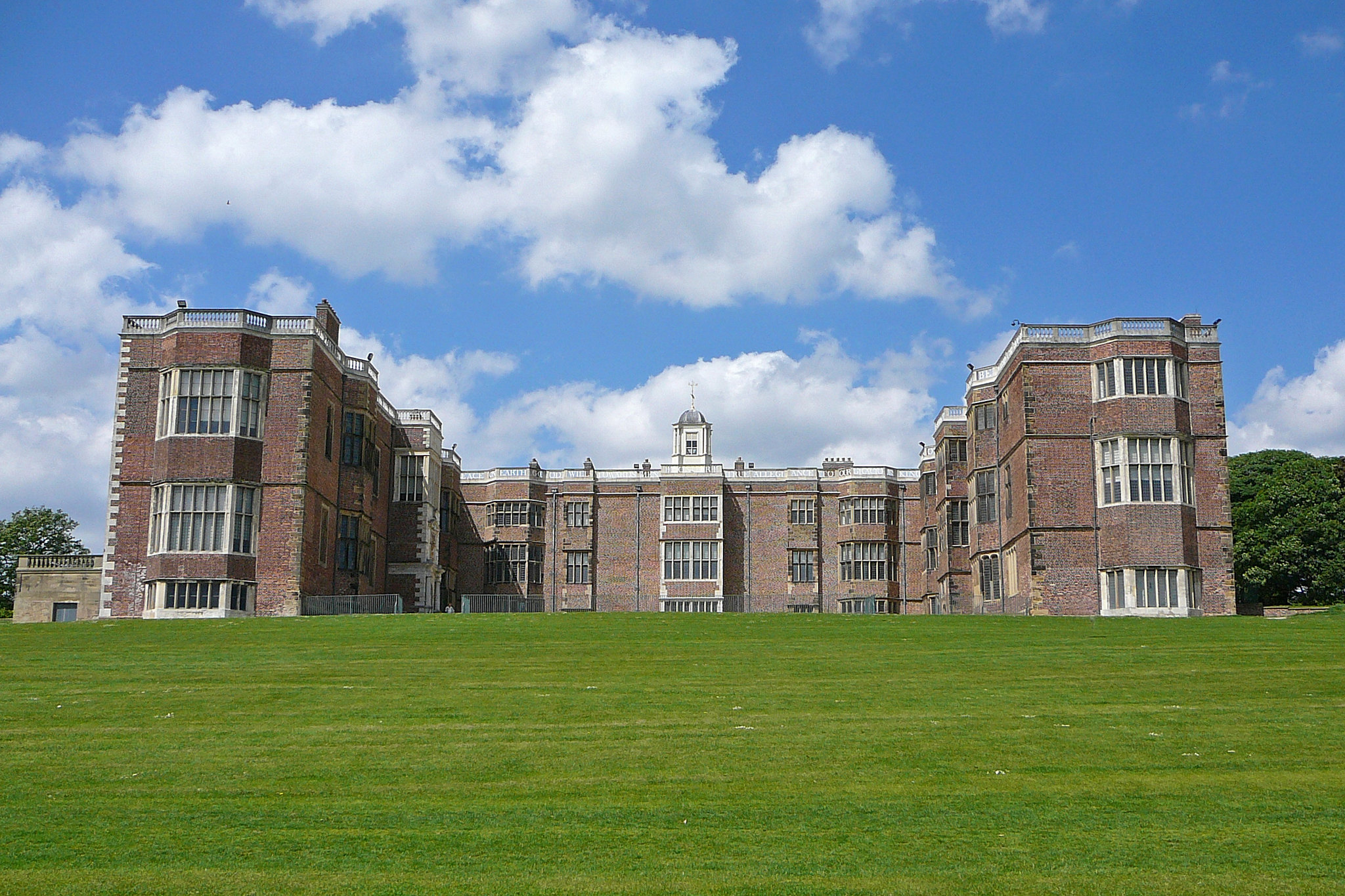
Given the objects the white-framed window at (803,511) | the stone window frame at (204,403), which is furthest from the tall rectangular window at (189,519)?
the white-framed window at (803,511)

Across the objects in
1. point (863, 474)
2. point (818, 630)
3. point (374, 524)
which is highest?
point (863, 474)

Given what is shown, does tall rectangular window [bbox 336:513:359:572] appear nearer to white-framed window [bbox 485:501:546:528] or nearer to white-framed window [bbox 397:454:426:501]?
white-framed window [bbox 397:454:426:501]

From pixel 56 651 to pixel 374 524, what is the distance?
28392mm

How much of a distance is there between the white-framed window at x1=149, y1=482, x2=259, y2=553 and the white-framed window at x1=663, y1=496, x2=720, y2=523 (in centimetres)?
3004

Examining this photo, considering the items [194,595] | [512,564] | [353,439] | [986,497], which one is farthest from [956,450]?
[194,595]

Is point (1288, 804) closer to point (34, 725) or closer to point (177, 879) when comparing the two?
point (177, 879)

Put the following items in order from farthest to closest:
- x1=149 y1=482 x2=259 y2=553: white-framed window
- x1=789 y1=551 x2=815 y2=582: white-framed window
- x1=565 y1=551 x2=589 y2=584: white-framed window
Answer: x1=565 y1=551 x2=589 y2=584: white-framed window
x1=789 y1=551 x2=815 y2=582: white-framed window
x1=149 y1=482 x2=259 y2=553: white-framed window

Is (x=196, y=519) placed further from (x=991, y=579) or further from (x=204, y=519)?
(x=991, y=579)

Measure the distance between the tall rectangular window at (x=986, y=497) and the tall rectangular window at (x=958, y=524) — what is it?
5.42 meters

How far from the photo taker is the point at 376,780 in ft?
43.3

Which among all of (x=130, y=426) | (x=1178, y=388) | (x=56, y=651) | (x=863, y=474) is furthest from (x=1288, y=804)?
(x=863, y=474)

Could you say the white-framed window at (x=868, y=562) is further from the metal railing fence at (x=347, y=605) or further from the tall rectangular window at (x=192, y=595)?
the tall rectangular window at (x=192, y=595)

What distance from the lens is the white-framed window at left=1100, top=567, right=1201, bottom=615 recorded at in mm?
41031

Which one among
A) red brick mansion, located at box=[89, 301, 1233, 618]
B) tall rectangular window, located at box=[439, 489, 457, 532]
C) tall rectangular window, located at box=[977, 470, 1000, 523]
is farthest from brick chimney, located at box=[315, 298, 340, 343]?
→ tall rectangular window, located at box=[977, 470, 1000, 523]
